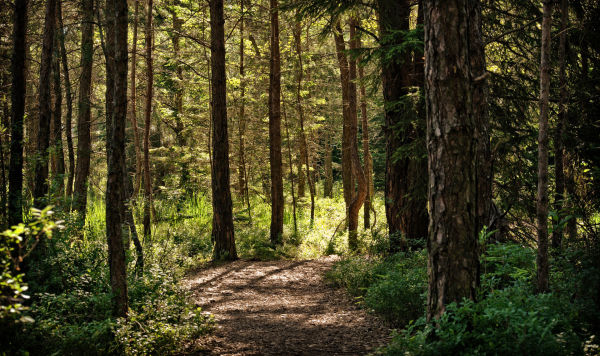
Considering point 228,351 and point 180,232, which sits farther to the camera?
point 180,232

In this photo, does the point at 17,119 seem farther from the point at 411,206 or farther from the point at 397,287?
the point at 411,206

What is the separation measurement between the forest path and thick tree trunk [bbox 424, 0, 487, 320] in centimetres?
178

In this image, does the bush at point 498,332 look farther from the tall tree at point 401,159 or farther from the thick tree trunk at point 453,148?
the tall tree at point 401,159

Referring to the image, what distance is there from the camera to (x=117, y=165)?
5.21 meters

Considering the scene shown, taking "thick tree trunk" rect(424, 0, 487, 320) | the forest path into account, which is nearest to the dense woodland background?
"thick tree trunk" rect(424, 0, 487, 320)

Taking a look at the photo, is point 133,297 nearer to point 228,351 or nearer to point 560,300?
point 228,351

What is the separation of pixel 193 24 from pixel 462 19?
1340cm

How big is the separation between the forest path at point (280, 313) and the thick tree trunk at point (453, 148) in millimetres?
1778

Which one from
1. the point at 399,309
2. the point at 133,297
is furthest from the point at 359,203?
the point at 133,297

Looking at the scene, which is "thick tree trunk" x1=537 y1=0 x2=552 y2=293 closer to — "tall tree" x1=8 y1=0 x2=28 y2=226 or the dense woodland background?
the dense woodland background

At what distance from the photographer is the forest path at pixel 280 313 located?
17.6 ft

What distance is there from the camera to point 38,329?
4.40 metres

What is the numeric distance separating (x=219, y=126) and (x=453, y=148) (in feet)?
26.9

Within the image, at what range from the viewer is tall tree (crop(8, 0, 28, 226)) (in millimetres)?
6539
